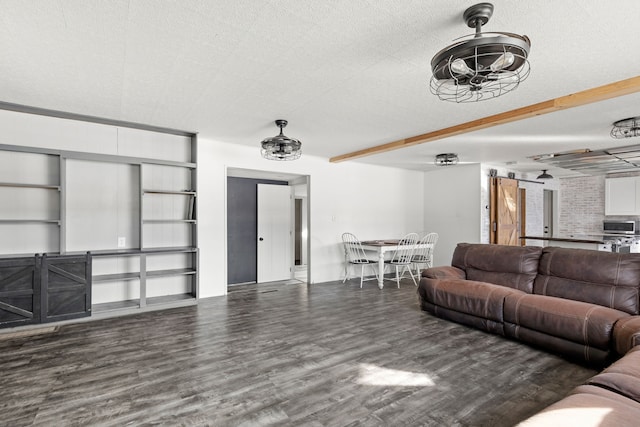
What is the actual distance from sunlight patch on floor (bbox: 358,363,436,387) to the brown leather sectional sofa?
1064mm

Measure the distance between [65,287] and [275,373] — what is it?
9.03 feet

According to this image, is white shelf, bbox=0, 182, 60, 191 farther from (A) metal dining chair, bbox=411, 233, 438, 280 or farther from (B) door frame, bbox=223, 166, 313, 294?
(A) metal dining chair, bbox=411, 233, 438, 280

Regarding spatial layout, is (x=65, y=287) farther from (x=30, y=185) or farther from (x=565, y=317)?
(x=565, y=317)

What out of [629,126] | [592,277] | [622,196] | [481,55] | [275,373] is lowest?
[275,373]

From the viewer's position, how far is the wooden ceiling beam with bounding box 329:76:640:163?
9.38ft

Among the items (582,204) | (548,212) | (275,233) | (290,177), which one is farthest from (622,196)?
(275,233)

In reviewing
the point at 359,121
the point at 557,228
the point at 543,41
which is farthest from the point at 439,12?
the point at 557,228

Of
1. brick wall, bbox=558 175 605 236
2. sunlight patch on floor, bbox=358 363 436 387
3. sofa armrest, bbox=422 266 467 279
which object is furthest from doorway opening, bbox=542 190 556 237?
sunlight patch on floor, bbox=358 363 436 387

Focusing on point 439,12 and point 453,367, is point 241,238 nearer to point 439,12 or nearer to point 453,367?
point 453,367

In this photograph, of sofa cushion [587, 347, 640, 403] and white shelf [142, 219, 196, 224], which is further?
white shelf [142, 219, 196, 224]

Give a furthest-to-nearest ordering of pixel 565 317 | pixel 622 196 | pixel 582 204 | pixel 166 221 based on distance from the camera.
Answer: pixel 582 204 → pixel 622 196 → pixel 166 221 → pixel 565 317

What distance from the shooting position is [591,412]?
4.48 ft

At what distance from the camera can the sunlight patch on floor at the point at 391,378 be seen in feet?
8.04

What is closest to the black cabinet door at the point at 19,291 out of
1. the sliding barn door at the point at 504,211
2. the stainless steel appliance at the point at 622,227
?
the sliding barn door at the point at 504,211
